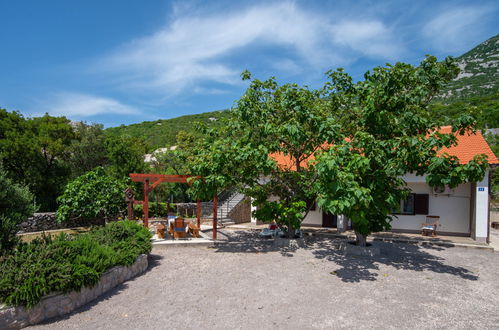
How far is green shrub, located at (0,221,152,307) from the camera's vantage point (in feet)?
15.3

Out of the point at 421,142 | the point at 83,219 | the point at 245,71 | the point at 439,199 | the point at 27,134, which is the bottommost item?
the point at 83,219

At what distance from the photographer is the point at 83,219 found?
1623 cm

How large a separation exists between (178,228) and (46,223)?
8618 mm

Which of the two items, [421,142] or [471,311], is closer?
[471,311]

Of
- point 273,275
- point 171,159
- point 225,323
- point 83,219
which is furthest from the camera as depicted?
point 171,159

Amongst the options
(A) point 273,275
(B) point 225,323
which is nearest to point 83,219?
(A) point 273,275

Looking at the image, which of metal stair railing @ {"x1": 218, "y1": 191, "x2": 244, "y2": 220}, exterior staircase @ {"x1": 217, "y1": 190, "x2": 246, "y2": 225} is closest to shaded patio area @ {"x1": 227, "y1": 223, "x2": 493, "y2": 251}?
exterior staircase @ {"x1": 217, "y1": 190, "x2": 246, "y2": 225}

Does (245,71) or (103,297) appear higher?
(245,71)

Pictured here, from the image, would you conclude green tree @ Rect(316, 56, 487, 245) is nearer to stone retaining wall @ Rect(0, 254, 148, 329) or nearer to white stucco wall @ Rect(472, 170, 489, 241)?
white stucco wall @ Rect(472, 170, 489, 241)

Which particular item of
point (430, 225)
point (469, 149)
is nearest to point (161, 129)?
point (430, 225)

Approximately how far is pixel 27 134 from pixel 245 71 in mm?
16041

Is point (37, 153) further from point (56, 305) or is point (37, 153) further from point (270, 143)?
point (56, 305)

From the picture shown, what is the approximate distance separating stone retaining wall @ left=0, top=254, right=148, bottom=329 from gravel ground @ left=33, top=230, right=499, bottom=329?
0.19 meters

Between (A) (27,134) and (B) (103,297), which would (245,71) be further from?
(A) (27,134)
